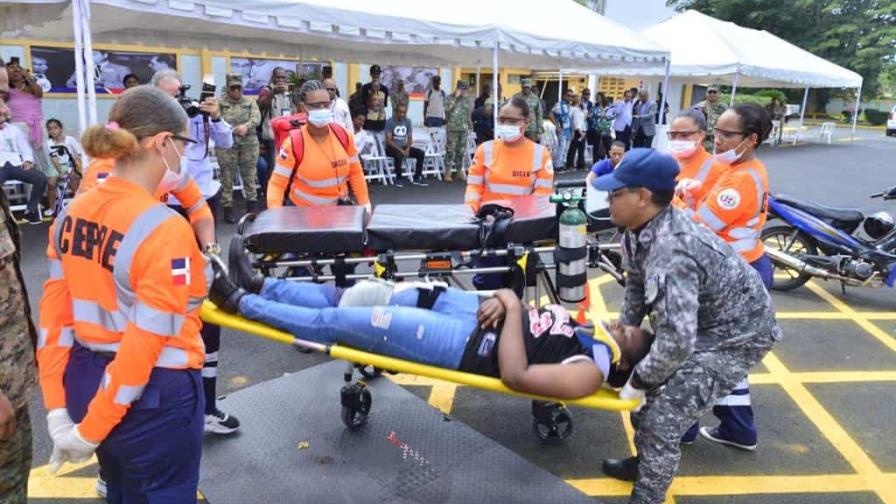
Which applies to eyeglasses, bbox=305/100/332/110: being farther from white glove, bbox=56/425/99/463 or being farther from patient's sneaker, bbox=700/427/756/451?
patient's sneaker, bbox=700/427/756/451

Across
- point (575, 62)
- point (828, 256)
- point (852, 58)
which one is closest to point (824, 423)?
point (828, 256)

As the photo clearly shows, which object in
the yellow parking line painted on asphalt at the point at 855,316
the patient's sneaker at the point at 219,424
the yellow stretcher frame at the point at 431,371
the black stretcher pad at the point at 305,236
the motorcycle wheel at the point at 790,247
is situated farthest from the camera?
the motorcycle wheel at the point at 790,247

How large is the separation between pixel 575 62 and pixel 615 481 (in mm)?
12088

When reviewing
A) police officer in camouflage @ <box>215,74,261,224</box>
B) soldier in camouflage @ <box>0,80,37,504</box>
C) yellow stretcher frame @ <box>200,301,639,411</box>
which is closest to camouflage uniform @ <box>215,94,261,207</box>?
police officer in camouflage @ <box>215,74,261,224</box>

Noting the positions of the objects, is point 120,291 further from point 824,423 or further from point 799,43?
point 799,43

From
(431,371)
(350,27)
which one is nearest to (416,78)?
(350,27)

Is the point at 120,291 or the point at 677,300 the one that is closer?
the point at 120,291

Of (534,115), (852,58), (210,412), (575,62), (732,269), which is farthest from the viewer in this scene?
(852,58)

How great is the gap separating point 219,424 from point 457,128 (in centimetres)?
993

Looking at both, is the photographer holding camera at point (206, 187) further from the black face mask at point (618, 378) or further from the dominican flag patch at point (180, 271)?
the black face mask at point (618, 378)

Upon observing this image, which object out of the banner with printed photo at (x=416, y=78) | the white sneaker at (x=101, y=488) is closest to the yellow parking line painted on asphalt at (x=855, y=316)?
the white sneaker at (x=101, y=488)

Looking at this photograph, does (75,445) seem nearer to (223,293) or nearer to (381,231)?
(223,293)

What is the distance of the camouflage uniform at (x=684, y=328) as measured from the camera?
244 cm

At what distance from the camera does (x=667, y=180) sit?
8.14 feet
